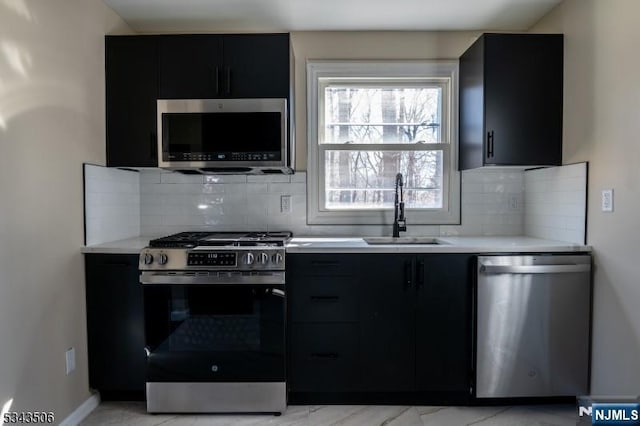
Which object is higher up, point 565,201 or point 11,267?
point 565,201

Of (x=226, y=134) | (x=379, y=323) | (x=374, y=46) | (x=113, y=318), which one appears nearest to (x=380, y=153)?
(x=374, y=46)

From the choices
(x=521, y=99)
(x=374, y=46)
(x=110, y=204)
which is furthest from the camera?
(x=374, y=46)

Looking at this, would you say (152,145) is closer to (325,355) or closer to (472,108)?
(325,355)

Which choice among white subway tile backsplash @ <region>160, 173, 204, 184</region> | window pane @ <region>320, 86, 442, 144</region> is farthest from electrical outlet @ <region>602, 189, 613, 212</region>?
white subway tile backsplash @ <region>160, 173, 204, 184</region>

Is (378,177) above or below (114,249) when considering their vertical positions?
above

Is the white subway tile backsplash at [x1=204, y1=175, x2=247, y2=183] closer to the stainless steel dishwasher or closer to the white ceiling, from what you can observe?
the white ceiling

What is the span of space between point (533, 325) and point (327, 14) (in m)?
2.37

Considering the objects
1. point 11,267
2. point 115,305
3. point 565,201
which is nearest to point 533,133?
point 565,201

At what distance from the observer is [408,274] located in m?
2.35

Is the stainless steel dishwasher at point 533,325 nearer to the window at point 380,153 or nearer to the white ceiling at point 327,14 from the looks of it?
the window at point 380,153

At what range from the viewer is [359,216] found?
9.84 ft

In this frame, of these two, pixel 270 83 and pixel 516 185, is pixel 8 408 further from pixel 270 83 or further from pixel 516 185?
pixel 516 185

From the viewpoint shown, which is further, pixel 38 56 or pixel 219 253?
pixel 219 253

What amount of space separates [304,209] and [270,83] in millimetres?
951
